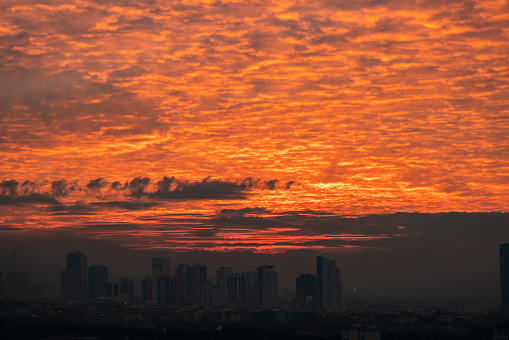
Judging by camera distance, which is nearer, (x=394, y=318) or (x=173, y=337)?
(x=173, y=337)

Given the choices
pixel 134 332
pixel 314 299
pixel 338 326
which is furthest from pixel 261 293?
A: pixel 134 332

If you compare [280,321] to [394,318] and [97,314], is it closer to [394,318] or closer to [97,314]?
[394,318]

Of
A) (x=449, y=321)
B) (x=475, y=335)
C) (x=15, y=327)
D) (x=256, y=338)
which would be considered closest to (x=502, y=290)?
(x=449, y=321)

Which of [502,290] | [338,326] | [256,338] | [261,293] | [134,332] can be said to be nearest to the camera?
[256,338]

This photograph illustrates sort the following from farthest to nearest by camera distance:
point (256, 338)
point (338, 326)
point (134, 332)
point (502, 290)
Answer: point (502, 290) → point (338, 326) → point (134, 332) → point (256, 338)

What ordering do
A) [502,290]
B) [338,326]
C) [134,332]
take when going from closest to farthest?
[134,332]
[338,326]
[502,290]

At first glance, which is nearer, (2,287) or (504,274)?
(504,274)

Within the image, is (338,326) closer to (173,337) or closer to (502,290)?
(173,337)

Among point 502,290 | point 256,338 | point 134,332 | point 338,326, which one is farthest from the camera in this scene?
point 502,290

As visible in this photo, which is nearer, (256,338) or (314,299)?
(256,338)
